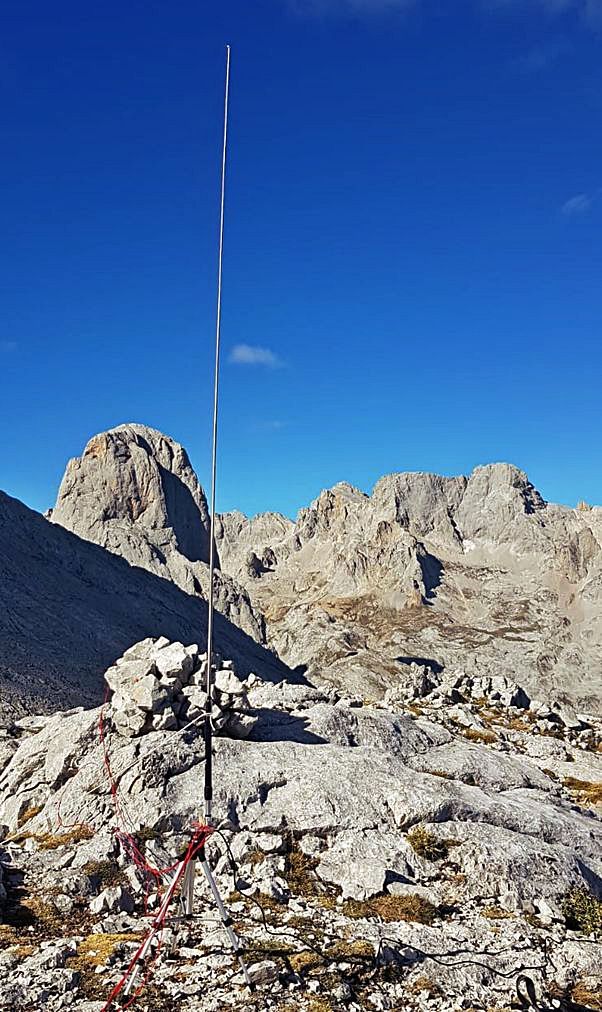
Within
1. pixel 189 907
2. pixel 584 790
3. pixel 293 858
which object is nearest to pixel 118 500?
pixel 584 790

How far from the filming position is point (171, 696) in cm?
1961

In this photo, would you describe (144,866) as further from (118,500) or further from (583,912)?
(118,500)

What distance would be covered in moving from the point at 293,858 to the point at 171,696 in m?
5.86

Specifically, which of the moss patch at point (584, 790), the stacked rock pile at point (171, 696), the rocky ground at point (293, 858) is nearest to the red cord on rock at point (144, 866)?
the rocky ground at point (293, 858)

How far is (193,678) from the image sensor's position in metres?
20.6

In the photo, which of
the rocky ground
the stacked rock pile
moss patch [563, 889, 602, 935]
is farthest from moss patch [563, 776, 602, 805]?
the stacked rock pile

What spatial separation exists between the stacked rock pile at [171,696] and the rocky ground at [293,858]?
0.21ft

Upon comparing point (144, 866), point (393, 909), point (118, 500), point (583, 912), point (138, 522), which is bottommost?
point (583, 912)

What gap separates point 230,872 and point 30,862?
4721 millimetres

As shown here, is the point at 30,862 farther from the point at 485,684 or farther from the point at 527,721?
the point at 485,684

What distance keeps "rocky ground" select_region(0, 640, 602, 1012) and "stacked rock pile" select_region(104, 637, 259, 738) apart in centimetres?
6

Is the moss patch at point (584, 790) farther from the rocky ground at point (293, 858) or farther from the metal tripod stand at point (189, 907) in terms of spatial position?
the metal tripod stand at point (189, 907)

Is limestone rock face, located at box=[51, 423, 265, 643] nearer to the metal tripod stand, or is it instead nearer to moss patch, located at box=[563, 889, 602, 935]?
moss patch, located at box=[563, 889, 602, 935]

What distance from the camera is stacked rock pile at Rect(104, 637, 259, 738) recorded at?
63.1 feet
